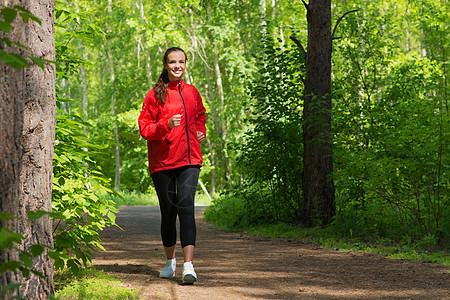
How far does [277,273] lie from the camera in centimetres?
561

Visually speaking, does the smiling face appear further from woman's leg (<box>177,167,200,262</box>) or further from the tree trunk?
the tree trunk

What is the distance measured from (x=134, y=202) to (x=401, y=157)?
16.8 m

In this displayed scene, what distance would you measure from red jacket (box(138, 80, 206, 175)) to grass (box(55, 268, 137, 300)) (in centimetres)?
112

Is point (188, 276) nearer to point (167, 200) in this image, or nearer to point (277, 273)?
point (167, 200)

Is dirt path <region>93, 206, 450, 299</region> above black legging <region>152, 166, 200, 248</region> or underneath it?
underneath

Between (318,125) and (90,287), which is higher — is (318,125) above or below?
above

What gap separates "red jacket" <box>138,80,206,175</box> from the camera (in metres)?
4.95

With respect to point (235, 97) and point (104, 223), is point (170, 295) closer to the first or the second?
point (104, 223)

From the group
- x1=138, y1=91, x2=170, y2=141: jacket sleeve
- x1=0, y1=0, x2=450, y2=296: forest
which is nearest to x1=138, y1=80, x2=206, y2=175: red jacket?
x1=138, y1=91, x2=170, y2=141: jacket sleeve

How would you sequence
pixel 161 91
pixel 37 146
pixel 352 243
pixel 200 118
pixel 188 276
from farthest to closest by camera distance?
pixel 352 243, pixel 200 118, pixel 161 91, pixel 188 276, pixel 37 146

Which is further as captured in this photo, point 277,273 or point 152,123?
point 277,273

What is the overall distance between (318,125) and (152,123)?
4594 mm

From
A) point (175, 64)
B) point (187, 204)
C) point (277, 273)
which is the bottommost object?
point (277, 273)

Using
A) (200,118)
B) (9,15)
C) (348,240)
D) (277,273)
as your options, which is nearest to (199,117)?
(200,118)
